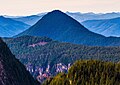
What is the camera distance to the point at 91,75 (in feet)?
364

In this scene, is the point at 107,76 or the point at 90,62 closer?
the point at 107,76

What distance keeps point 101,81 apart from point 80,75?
20.4 ft

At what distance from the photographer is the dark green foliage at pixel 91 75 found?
109 meters

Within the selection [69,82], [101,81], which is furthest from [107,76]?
[69,82]

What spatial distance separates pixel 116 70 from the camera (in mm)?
116250

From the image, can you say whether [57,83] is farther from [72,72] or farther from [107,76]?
[107,76]

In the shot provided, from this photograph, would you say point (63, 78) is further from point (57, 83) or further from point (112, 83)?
point (112, 83)

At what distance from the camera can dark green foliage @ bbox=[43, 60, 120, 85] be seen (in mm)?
109062

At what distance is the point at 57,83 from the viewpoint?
11094 cm

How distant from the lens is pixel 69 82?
111750mm

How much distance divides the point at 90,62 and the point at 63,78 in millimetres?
11427

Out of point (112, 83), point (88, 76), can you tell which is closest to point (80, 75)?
point (88, 76)

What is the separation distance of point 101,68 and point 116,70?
4232 mm

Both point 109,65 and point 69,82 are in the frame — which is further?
point 109,65
